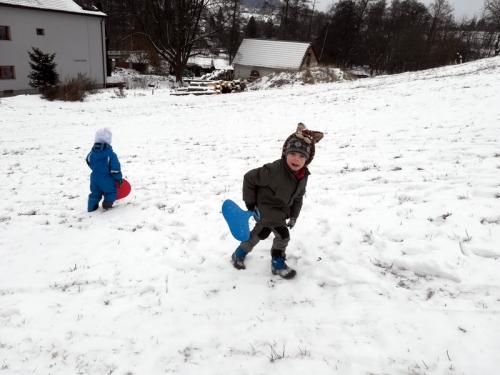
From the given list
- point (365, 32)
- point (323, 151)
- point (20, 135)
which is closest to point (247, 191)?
point (323, 151)

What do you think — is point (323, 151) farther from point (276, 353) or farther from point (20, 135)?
point (20, 135)

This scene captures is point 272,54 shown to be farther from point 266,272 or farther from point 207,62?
point 266,272

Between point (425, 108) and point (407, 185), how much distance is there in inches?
310

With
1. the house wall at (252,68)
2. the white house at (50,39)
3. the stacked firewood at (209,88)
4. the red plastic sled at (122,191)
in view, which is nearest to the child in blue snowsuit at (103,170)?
the red plastic sled at (122,191)

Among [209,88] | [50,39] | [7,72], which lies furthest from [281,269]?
[50,39]

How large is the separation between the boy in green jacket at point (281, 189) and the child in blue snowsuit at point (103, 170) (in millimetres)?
3181

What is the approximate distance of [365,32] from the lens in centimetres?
5600

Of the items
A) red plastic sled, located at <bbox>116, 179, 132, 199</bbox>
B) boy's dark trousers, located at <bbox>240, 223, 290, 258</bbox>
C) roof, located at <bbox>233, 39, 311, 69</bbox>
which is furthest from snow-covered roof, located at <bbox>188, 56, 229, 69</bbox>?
boy's dark trousers, located at <bbox>240, 223, 290, 258</bbox>

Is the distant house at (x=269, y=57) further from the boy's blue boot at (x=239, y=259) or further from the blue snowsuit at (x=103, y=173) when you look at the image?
the boy's blue boot at (x=239, y=259)

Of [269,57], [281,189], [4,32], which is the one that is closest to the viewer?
[281,189]

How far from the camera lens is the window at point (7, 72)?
93.1 ft

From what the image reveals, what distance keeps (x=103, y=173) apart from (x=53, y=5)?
106 ft

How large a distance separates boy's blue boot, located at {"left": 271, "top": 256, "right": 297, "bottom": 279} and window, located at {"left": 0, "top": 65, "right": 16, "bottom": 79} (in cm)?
3362

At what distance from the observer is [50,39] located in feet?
101
